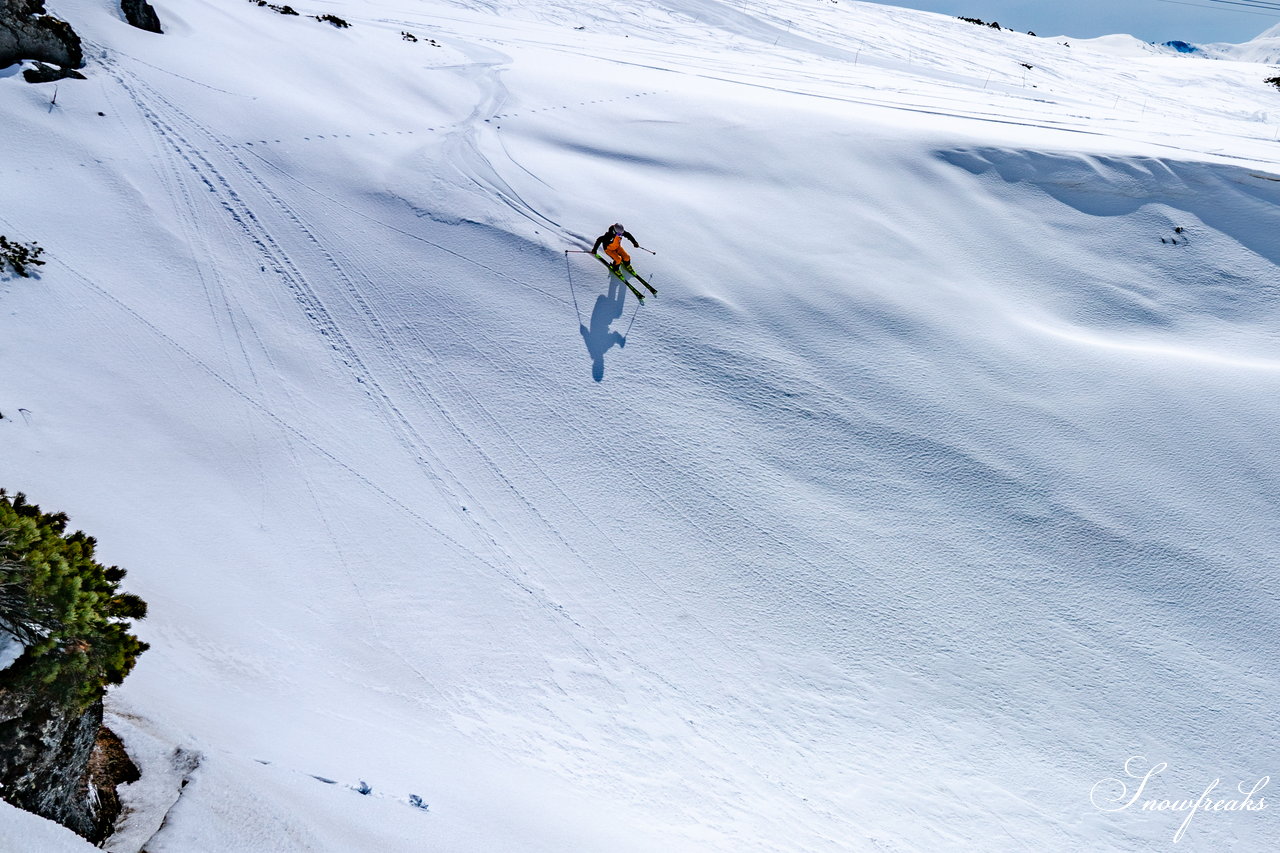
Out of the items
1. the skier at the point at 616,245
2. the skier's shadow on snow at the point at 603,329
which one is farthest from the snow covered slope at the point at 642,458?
the skier at the point at 616,245

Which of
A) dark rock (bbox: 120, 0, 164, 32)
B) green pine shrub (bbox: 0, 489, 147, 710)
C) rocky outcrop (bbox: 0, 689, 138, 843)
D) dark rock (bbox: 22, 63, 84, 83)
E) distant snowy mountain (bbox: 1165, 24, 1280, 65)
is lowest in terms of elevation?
rocky outcrop (bbox: 0, 689, 138, 843)

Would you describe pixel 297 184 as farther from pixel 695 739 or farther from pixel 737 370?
pixel 695 739

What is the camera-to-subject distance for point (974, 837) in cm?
792

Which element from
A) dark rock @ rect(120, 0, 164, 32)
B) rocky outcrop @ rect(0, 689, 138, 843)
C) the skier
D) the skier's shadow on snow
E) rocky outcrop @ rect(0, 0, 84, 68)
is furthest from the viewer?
dark rock @ rect(120, 0, 164, 32)

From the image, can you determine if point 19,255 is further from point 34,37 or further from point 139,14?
point 139,14

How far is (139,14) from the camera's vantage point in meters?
16.3

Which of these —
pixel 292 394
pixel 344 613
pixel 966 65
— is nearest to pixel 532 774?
pixel 344 613

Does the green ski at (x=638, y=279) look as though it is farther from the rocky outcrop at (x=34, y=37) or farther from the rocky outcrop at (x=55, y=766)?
the rocky outcrop at (x=34, y=37)

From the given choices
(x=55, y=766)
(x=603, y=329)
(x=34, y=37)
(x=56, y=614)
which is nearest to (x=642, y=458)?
(x=603, y=329)

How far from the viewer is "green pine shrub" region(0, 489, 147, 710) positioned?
484 cm

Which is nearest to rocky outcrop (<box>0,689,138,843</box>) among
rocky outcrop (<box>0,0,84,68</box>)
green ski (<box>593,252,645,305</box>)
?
green ski (<box>593,252,645,305</box>)

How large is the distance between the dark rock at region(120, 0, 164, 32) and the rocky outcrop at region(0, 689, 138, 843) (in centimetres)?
1743

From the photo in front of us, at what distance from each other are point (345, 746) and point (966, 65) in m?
31.3

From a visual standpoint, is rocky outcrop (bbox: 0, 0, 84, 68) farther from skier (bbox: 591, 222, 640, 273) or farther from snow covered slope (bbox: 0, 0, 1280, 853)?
skier (bbox: 591, 222, 640, 273)
